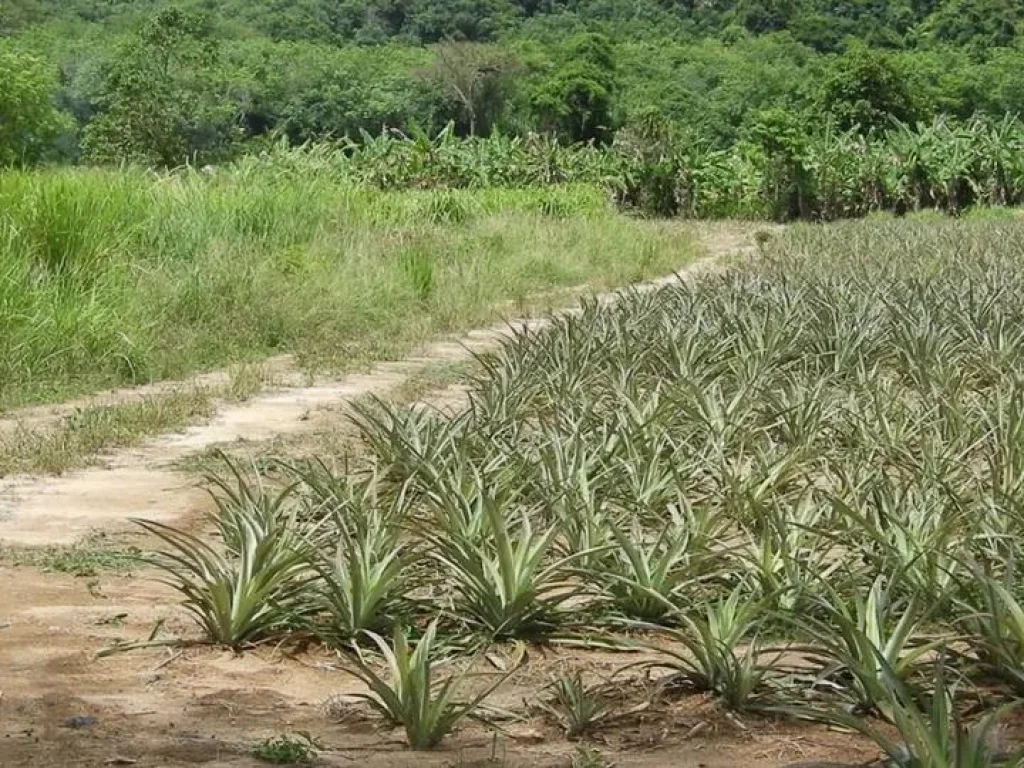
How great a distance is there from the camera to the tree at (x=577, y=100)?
5147 cm

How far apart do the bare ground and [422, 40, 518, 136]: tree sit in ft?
174

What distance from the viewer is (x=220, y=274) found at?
11.0 m

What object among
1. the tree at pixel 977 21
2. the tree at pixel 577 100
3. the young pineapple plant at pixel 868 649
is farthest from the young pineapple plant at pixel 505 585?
the tree at pixel 977 21

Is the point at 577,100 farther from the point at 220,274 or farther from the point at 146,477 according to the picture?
the point at 146,477

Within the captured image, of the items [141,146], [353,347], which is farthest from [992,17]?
[353,347]

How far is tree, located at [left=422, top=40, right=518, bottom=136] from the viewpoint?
5644cm

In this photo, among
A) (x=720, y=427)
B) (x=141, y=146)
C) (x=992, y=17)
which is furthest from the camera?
(x=992, y=17)

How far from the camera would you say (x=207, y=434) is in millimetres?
7078

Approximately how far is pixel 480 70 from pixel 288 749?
55.0 meters

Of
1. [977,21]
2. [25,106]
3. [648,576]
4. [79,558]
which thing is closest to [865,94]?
[25,106]

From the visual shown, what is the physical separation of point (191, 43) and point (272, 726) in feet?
143

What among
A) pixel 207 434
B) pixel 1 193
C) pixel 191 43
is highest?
pixel 191 43

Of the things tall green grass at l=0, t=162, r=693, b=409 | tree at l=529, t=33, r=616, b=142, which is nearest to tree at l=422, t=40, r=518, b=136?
tree at l=529, t=33, r=616, b=142

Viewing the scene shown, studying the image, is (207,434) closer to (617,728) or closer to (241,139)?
(617,728)
